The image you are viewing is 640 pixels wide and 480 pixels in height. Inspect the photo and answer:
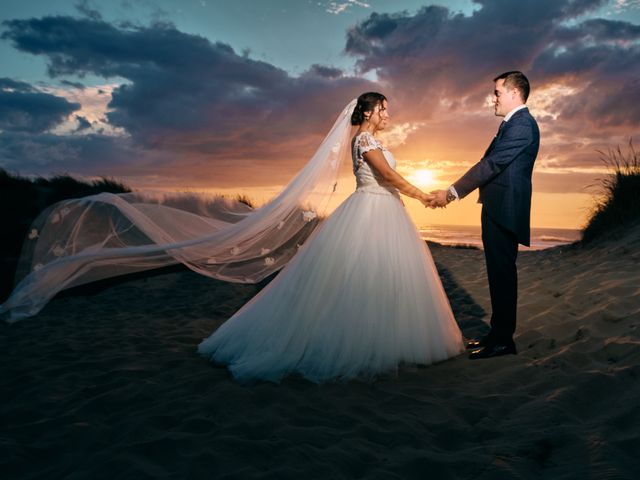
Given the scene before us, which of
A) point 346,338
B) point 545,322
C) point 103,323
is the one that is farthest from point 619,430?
point 103,323

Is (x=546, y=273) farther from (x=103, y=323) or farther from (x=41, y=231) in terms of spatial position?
(x=41, y=231)

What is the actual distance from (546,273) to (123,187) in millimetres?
12011

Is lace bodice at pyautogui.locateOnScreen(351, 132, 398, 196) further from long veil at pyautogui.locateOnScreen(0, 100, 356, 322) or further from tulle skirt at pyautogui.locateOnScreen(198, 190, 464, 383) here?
long veil at pyautogui.locateOnScreen(0, 100, 356, 322)

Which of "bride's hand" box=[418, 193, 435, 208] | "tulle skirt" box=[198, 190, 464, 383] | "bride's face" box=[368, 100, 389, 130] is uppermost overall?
"bride's face" box=[368, 100, 389, 130]

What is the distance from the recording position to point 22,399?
3641mm

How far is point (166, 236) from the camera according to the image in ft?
17.0

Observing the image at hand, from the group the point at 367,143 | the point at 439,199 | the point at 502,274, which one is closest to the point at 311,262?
the point at 367,143

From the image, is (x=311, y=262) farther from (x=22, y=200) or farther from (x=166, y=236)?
(x=22, y=200)

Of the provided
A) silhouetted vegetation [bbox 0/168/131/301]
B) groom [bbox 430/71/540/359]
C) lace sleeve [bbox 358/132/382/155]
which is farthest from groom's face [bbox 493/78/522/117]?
silhouetted vegetation [bbox 0/168/131/301]

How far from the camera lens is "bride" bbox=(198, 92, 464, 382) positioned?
3.90 meters

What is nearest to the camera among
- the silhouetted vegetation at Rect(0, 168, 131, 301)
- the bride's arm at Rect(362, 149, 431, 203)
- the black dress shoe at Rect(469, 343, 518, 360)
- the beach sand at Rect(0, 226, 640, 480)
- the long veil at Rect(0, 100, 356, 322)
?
the beach sand at Rect(0, 226, 640, 480)

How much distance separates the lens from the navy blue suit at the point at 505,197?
415 cm

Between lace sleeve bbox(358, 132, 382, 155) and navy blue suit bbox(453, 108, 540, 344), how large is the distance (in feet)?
2.78

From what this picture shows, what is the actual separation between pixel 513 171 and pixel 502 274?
915 mm
